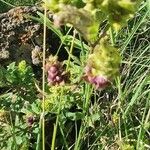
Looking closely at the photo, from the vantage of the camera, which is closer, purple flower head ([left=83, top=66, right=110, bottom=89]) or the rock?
purple flower head ([left=83, top=66, right=110, bottom=89])

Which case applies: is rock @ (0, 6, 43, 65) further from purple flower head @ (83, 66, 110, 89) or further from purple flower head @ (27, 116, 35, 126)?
purple flower head @ (83, 66, 110, 89)

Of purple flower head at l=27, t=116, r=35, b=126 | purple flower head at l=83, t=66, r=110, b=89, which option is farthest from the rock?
purple flower head at l=83, t=66, r=110, b=89

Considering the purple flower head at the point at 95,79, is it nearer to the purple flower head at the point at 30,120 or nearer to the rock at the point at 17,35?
the purple flower head at the point at 30,120

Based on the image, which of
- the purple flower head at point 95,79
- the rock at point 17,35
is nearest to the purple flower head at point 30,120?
the rock at point 17,35

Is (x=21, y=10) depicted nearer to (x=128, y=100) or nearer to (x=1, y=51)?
(x=1, y=51)

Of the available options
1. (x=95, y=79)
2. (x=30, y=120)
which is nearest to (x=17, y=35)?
(x=30, y=120)

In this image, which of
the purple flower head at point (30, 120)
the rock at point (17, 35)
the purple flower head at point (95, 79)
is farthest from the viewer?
the rock at point (17, 35)

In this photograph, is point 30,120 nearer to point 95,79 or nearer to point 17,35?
point 17,35

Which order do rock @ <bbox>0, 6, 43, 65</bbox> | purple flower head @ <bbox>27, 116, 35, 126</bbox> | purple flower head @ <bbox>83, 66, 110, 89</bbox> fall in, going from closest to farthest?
purple flower head @ <bbox>83, 66, 110, 89</bbox> < purple flower head @ <bbox>27, 116, 35, 126</bbox> < rock @ <bbox>0, 6, 43, 65</bbox>

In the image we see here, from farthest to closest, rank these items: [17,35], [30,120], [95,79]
Result: 1. [17,35]
2. [30,120]
3. [95,79]

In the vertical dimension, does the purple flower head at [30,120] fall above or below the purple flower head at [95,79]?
below

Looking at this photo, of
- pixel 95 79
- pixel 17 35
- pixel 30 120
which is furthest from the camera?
pixel 17 35

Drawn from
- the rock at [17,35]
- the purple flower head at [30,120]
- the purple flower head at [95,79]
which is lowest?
the purple flower head at [30,120]

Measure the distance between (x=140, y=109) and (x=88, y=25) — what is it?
1.06 metres
